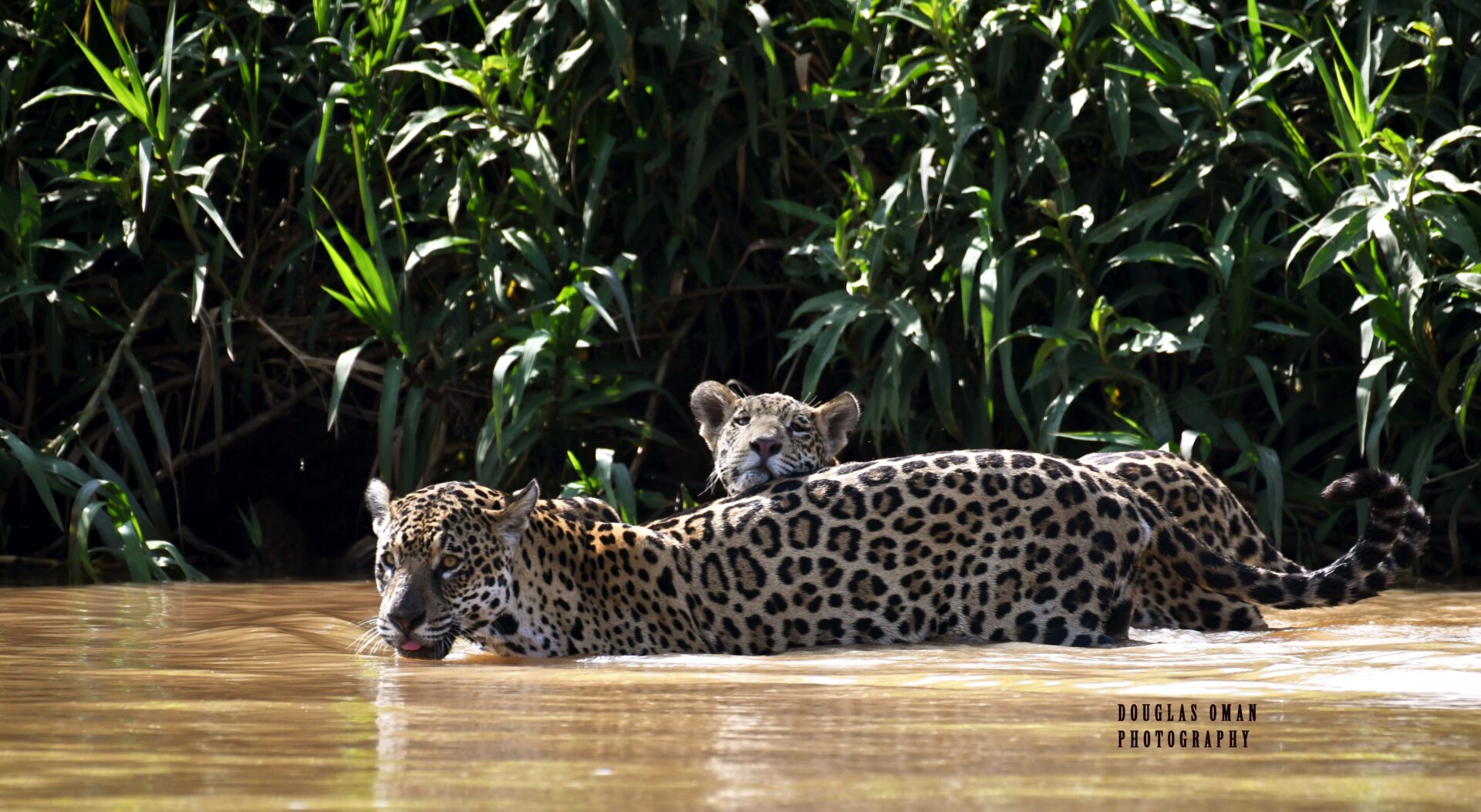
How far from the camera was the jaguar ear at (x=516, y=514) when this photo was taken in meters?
5.28

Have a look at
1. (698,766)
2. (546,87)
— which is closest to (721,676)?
(698,766)

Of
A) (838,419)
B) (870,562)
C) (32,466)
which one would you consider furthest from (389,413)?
(870,562)

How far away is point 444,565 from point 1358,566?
2.57 m

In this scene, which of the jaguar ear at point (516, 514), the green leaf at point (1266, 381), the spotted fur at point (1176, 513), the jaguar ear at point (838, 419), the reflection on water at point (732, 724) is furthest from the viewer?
the jaguar ear at point (838, 419)

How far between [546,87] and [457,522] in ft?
9.09

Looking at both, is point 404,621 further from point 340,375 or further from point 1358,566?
point 1358,566

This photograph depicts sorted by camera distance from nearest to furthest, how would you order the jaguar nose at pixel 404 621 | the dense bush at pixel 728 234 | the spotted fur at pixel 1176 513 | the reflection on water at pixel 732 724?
the reflection on water at pixel 732 724 → the jaguar nose at pixel 404 621 → the spotted fur at pixel 1176 513 → the dense bush at pixel 728 234

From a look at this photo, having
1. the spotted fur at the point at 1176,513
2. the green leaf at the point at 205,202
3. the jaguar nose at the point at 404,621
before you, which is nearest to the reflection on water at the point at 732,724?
the jaguar nose at the point at 404,621

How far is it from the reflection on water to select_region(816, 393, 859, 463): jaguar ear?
1.42 meters

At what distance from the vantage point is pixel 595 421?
739 cm

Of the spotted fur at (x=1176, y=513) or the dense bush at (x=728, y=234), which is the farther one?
the dense bush at (x=728, y=234)

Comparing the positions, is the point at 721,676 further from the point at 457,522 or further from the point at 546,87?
the point at 546,87

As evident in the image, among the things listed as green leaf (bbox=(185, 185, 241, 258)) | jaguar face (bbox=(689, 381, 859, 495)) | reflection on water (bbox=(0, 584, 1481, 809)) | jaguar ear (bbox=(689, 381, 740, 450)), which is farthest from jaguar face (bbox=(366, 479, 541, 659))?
green leaf (bbox=(185, 185, 241, 258))

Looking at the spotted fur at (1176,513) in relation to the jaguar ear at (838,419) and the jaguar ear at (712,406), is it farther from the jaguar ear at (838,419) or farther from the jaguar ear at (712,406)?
the jaguar ear at (712,406)
